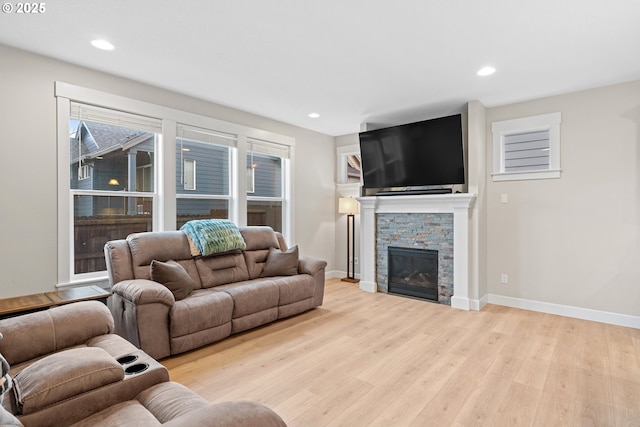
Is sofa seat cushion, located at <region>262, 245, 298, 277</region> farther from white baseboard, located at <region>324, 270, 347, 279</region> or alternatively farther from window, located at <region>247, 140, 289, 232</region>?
white baseboard, located at <region>324, 270, 347, 279</region>

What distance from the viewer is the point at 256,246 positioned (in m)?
4.10

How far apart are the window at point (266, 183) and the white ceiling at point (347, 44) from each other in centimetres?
107

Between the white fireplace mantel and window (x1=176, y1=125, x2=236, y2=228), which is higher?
window (x1=176, y1=125, x2=236, y2=228)

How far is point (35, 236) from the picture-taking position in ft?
9.43

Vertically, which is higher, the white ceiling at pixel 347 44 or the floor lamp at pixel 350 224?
the white ceiling at pixel 347 44

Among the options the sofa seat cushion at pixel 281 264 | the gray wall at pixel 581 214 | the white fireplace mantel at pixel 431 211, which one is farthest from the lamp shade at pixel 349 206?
the gray wall at pixel 581 214

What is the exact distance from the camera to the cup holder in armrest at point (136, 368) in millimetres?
1468

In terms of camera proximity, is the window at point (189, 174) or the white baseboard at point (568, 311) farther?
the window at point (189, 174)

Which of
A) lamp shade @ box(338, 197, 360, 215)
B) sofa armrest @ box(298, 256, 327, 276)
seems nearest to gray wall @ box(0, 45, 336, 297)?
sofa armrest @ box(298, 256, 327, 276)

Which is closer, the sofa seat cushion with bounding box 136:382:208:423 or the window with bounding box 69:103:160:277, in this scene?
the sofa seat cushion with bounding box 136:382:208:423

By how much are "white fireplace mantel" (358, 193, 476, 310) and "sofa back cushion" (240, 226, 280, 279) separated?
5.00ft

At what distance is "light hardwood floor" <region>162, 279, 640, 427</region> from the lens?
201 centimetres

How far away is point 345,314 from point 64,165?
324 centimetres

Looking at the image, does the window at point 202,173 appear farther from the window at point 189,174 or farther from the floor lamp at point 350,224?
the floor lamp at point 350,224
